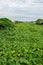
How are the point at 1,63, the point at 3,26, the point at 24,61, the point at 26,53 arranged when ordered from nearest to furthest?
1. the point at 1,63
2. the point at 24,61
3. the point at 26,53
4. the point at 3,26

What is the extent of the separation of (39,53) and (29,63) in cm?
101

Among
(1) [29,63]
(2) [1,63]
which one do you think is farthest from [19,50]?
(2) [1,63]

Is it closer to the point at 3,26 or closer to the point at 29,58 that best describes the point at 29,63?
the point at 29,58

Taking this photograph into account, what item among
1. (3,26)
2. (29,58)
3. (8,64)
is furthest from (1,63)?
(3,26)

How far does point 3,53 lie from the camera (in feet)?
18.9

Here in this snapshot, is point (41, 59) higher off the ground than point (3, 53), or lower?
lower

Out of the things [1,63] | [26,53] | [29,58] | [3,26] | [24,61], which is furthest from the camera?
[3,26]

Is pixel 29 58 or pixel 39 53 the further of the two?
pixel 39 53

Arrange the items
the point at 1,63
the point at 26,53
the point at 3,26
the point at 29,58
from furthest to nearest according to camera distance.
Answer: the point at 3,26
the point at 26,53
the point at 29,58
the point at 1,63

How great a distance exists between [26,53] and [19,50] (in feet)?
1.03

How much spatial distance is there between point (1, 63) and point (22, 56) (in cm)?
107

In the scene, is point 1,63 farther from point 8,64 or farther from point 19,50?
point 19,50

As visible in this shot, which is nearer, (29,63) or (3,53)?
(29,63)

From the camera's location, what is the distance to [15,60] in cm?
523
